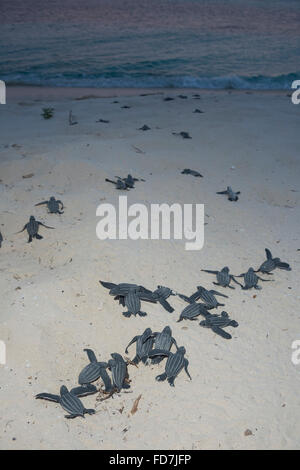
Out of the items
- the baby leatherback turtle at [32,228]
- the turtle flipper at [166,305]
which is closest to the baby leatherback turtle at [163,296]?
the turtle flipper at [166,305]

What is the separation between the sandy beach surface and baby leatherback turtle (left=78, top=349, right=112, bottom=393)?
60mm

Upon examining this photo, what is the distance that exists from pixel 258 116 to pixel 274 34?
1240 cm

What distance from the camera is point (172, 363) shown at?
2098mm

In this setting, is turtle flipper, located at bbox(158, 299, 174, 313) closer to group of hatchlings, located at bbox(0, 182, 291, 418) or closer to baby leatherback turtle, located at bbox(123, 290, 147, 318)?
group of hatchlings, located at bbox(0, 182, 291, 418)

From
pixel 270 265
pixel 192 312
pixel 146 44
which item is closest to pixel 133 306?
pixel 192 312

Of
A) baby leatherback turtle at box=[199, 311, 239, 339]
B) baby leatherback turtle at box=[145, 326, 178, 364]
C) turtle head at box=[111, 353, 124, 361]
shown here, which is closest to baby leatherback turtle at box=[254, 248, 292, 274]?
baby leatherback turtle at box=[199, 311, 239, 339]

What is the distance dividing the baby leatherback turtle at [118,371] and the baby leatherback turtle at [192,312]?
482 millimetres

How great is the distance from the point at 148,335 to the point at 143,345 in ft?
0.25

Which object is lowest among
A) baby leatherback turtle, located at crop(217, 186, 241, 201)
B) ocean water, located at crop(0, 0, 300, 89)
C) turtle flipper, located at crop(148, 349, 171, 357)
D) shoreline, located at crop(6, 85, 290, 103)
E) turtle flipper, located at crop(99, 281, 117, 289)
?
turtle flipper, located at crop(148, 349, 171, 357)

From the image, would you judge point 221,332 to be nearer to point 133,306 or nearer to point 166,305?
point 166,305

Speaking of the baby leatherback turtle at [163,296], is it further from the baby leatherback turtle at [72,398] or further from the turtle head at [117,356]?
the baby leatherback turtle at [72,398]

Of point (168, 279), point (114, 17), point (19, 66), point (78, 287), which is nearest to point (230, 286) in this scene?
point (168, 279)

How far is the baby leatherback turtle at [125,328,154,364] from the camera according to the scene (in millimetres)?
2152

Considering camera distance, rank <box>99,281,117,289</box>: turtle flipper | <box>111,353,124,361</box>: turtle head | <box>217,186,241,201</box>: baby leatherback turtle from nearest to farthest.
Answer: <box>111,353,124,361</box>: turtle head < <box>99,281,117,289</box>: turtle flipper < <box>217,186,241,201</box>: baby leatherback turtle
